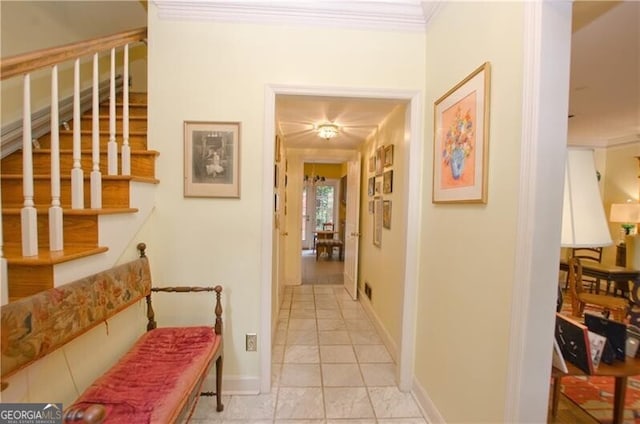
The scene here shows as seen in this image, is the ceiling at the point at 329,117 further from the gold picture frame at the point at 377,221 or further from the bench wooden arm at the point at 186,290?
the bench wooden arm at the point at 186,290

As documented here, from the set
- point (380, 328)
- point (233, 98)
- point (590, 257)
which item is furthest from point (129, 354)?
point (590, 257)

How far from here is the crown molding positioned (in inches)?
69.4

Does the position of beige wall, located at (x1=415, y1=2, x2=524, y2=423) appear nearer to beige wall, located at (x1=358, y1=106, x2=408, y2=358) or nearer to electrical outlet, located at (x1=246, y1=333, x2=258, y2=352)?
beige wall, located at (x1=358, y1=106, x2=408, y2=358)

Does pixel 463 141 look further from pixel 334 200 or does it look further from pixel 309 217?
pixel 309 217

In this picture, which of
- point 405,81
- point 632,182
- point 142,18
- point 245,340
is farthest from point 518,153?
point 632,182

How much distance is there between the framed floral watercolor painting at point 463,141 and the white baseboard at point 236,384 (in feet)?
5.70

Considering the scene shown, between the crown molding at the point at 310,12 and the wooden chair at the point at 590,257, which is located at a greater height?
the crown molding at the point at 310,12

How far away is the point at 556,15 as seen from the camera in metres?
0.99

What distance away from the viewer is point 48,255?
1131mm

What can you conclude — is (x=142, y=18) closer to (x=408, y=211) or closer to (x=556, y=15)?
(x=408, y=211)

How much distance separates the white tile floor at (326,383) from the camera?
1.72 metres

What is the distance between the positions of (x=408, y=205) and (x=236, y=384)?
1.71 metres

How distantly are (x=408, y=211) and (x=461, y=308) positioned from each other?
704 mm

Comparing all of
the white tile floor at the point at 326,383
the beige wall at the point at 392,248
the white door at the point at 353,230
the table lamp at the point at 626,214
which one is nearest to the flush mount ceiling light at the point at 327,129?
the beige wall at the point at 392,248
